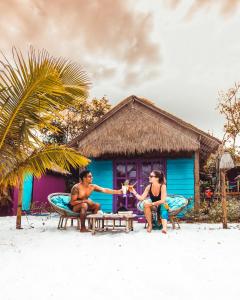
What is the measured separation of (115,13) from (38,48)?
11.1 ft

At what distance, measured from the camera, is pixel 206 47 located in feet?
39.0

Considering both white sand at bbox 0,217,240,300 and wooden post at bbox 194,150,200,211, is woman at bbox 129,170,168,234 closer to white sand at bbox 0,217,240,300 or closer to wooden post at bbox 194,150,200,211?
white sand at bbox 0,217,240,300

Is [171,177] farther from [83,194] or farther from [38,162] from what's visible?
[38,162]

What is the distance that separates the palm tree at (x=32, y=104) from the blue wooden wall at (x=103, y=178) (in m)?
5.87

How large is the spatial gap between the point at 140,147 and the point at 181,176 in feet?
6.15

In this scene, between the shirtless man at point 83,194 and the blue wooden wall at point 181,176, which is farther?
the blue wooden wall at point 181,176

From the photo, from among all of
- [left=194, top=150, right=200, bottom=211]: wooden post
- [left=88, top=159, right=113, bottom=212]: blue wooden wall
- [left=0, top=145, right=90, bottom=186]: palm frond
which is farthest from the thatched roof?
[left=0, top=145, right=90, bottom=186]: palm frond

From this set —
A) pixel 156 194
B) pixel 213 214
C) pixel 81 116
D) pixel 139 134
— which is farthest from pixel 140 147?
pixel 81 116

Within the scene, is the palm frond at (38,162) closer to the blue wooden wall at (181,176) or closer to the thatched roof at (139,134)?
the thatched roof at (139,134)

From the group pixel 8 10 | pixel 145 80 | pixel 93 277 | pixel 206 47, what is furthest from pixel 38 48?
pixel 145 80

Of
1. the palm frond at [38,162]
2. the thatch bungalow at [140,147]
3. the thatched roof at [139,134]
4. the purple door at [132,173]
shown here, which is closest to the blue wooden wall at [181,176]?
the thatch bungalow at [140,147]

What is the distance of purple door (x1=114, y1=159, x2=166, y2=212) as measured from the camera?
11.1 m

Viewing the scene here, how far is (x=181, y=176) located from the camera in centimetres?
1080

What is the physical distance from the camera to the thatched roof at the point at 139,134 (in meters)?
9.95
